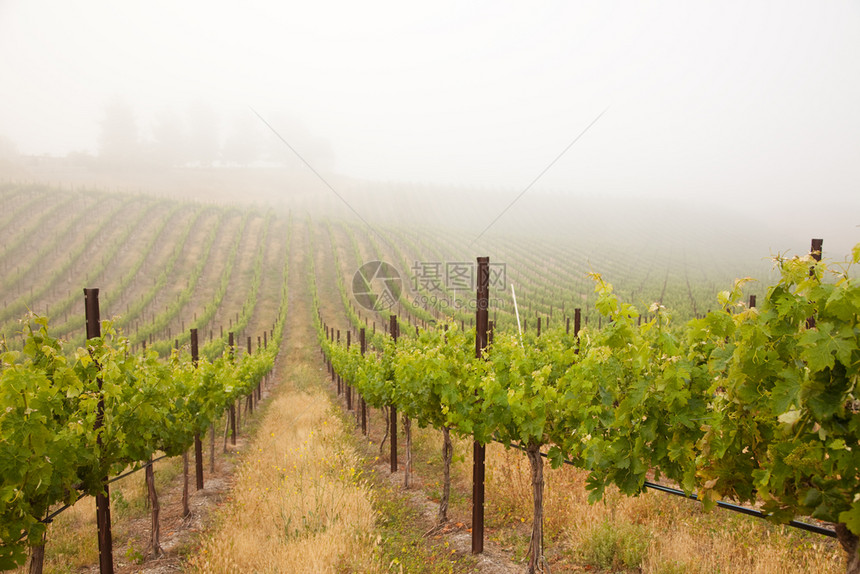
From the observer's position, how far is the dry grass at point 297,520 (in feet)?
17.0

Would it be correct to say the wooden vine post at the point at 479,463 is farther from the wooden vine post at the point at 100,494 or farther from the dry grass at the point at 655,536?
the wooden vine post at the point at 100,494

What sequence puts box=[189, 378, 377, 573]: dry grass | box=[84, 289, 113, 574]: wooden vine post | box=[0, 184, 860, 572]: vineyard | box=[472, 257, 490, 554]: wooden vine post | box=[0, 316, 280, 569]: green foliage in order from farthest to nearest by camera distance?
box=[472, 257, 490, 554]: wooden vine post < box=[189, 378, 377, 573]: dry grass < box=[84, 289, 113, 574]: wooden vine post < box=[0, 316, 280, 569]: green foliage < box=[0, 184, 860, 572]: vineyard

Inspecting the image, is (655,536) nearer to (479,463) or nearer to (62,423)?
(479,463)

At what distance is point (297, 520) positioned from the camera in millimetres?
6297

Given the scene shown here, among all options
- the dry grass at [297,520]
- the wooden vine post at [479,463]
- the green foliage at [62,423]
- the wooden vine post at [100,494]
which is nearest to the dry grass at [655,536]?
the wooden vine post at [479,463]

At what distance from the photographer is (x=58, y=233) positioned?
46.8 m

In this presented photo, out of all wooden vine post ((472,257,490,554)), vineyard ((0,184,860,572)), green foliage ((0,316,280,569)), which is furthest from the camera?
wooden vine post ((472,257,490,554))

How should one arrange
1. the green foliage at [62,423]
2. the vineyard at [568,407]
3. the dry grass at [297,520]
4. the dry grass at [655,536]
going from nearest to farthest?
the vineyard at [568,407]
the green foliage at [62,423]
the dry grass at [655,536]
the dry grass at [297,520]

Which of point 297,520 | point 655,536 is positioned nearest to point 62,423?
point 297,520

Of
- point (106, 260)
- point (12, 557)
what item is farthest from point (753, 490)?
point (106, 260)

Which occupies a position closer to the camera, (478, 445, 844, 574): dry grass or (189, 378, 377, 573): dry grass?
(478, 445, 844, 574): dry grass

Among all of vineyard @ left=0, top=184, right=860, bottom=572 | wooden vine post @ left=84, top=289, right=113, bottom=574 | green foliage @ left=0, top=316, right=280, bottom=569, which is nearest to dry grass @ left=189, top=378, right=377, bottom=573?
wooden vine post @ left=84, top=289, right=113, bottom=574

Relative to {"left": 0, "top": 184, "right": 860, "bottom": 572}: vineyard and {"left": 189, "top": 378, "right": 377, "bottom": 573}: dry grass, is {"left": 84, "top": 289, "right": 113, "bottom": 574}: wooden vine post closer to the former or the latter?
{"left": 0, "top": 184, "right": 860, "bottom": 572}: vineyard

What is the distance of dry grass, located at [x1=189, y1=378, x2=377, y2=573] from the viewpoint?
520cm
